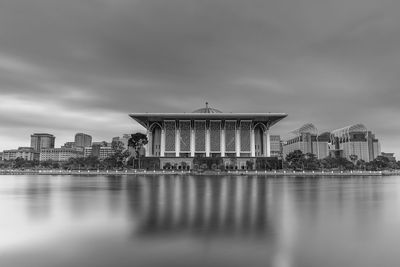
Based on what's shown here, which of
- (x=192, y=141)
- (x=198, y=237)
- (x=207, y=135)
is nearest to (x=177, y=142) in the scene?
(x=192, y=141)

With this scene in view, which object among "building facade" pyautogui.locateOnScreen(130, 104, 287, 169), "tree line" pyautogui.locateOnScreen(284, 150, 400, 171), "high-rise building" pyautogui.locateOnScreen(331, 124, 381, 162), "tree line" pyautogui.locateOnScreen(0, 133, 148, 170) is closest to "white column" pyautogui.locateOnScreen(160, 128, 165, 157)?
"building facade" pyautogui.locateOnScreen(130, 104, 287, 169)

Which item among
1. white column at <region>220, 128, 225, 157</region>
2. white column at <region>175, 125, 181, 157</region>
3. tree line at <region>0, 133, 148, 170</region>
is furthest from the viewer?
white column at <region>175, 125, 181, 157</region>

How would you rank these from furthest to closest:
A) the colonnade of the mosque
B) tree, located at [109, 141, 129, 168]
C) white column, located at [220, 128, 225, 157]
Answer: the colonnade of the mosque → white column, located at [220, 128, 225, 157] → tree, located at [109, 141, 129, 168]

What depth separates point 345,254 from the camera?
367 inches

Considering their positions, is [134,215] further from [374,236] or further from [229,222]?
[374,236]

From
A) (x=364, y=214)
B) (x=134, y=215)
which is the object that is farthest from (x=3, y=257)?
(x=364, y=214)

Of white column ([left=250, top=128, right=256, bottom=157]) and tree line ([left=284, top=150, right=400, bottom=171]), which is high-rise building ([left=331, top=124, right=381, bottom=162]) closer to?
tree line ([left=284, top=150, right=400, bottom=171])

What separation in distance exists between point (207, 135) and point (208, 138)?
1.12 meters

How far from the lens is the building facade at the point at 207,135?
116m

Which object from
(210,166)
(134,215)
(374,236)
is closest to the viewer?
(374,236)

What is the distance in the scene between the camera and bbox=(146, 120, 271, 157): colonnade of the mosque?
383 feet

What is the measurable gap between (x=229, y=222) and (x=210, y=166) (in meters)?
92.1

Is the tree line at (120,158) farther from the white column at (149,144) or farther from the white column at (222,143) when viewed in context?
the white column at (222,143)

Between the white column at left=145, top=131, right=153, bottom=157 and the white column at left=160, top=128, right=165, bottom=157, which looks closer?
the white column at left=160, top=128, right=165, bottom=157
